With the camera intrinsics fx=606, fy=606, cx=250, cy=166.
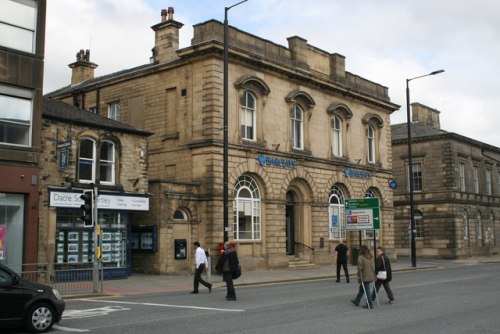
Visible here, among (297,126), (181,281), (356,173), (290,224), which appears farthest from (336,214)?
(181,281)

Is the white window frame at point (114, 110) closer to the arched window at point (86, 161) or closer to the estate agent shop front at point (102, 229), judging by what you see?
the arched window at point (86, 161)

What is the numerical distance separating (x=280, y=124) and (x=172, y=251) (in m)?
9.61

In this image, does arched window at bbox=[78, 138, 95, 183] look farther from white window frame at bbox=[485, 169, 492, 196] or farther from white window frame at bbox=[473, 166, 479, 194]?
white window frame at bbox=[485, 169, 492, 196]

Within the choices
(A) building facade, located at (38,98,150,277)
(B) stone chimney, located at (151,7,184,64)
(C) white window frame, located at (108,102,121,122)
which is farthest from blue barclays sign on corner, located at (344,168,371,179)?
(A) building facade, located at (38,98,150,277)

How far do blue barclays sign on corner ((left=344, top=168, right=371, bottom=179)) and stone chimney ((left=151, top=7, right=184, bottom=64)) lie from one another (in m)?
12.6

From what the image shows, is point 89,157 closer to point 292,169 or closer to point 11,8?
point 11,8

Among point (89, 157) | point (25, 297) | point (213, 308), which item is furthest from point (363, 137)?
point (25, 297)

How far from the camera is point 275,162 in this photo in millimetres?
31703

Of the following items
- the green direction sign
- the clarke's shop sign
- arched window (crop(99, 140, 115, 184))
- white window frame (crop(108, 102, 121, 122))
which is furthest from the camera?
white window frame (crop(108, 102, 121, 122))

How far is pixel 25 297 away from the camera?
11.1 metres

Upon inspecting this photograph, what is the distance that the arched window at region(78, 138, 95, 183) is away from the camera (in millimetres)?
24641

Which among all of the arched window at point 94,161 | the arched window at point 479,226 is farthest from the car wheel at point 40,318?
the arched window at point 479,226

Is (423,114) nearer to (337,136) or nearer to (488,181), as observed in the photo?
(488,181)

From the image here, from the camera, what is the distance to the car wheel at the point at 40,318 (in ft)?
36.7
